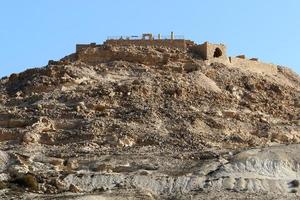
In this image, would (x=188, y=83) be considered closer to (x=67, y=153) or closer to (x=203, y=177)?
(x=67, y=153)

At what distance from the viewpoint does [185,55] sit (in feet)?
165

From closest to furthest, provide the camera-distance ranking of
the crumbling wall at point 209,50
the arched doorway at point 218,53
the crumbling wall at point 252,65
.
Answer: the crumbling wall at point 209,50
the arched doorway at point 218,53
the crumbling wall at point 252,65

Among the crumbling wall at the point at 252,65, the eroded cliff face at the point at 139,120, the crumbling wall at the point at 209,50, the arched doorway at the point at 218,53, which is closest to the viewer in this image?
the eroded cliff face at the point at 139,120

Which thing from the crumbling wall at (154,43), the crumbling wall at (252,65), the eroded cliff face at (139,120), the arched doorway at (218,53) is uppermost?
→ the crumbling wall at (154,43)

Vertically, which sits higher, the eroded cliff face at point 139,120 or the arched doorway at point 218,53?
the arched doorway at point 218,53

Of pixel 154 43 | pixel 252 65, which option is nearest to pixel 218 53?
pixel 252 65

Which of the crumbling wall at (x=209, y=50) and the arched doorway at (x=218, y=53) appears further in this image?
the arched doorway at (x=218, y=53)

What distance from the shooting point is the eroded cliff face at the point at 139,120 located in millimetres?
36094

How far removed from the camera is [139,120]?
4347 centimetres

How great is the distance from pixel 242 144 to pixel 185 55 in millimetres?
9038

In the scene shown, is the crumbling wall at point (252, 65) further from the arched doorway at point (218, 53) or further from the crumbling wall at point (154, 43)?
the crumbling wall at point (154, 43)

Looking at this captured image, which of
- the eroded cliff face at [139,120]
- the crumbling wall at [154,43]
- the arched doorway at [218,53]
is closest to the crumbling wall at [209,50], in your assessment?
the arched doorway at [218,53]

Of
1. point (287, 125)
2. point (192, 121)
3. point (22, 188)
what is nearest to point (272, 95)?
point (287, 125)

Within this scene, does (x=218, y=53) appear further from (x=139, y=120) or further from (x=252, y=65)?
(x=139, y=120)
